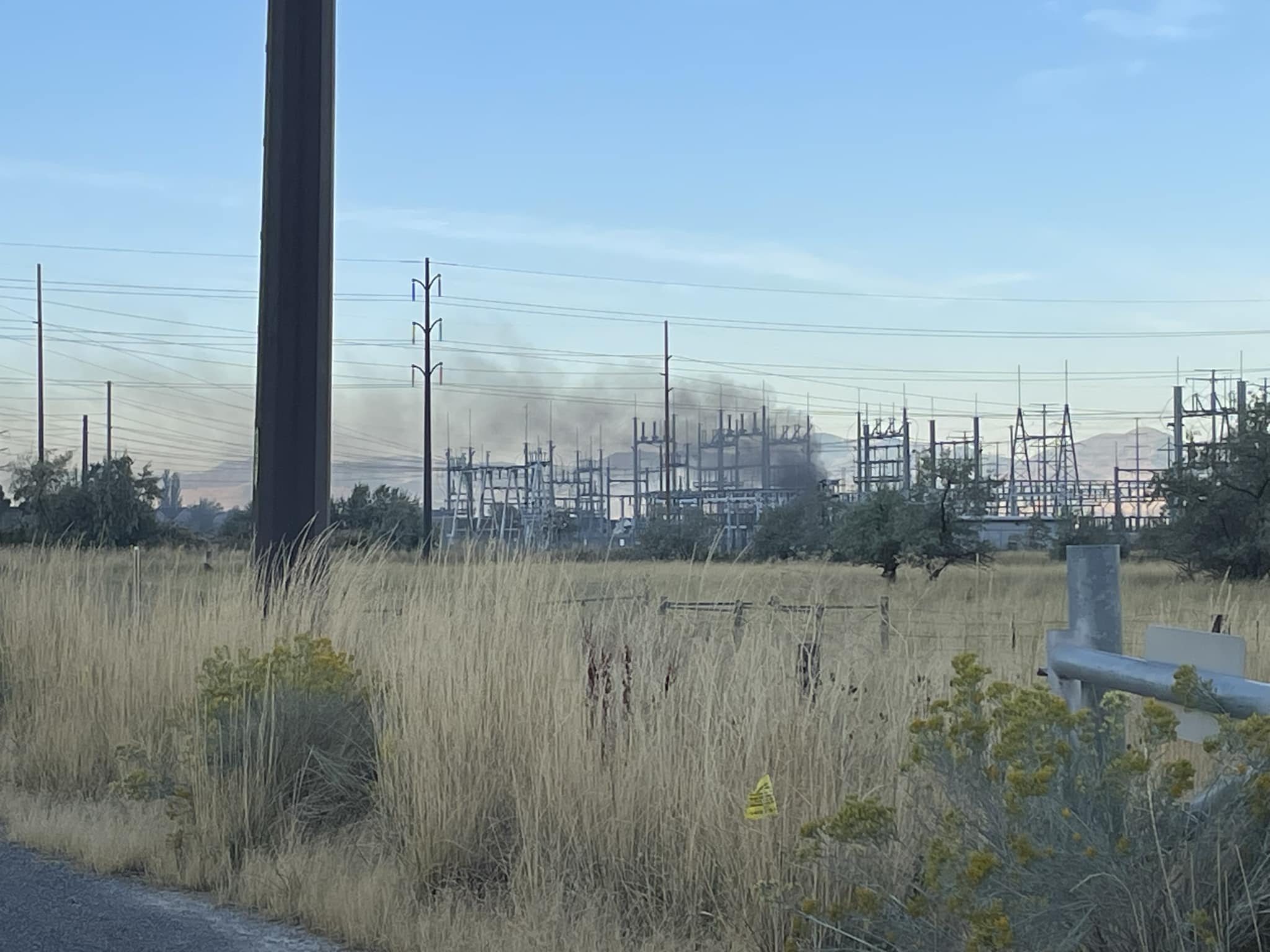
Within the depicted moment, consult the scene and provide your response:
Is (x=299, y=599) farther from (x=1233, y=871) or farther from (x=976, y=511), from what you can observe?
(x=976, y=511)

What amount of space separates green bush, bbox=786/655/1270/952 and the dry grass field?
1.06m

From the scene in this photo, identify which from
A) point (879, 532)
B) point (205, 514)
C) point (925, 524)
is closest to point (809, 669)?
point (925, 524)

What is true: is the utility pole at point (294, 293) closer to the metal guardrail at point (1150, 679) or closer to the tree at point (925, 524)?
the metal guardrail at point (1150, 679)

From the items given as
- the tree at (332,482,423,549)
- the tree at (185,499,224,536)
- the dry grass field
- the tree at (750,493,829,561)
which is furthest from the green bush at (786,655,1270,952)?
the tree at (185,499,224,536)

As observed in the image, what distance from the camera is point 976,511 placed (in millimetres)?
43594

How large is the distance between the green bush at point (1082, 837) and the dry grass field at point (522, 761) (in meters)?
1.06

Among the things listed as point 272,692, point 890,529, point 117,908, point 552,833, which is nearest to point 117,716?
point 272,692

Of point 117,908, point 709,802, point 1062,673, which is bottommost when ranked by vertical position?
point 117,908

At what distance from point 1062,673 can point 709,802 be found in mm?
1707

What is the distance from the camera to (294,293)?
10.9m

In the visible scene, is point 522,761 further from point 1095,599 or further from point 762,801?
point 1095,599

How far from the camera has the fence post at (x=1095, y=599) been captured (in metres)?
4.43

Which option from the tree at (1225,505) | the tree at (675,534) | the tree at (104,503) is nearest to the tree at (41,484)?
the tree at (104,503)

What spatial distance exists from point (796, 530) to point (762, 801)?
5648 cm
